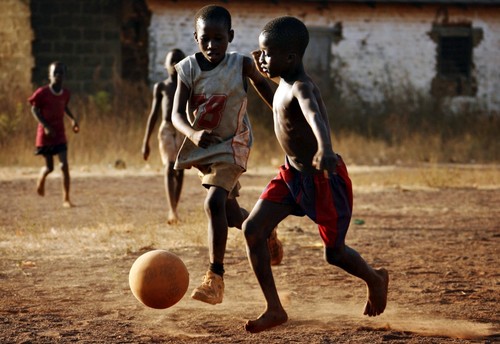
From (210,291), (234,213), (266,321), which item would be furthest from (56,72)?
(266,321)

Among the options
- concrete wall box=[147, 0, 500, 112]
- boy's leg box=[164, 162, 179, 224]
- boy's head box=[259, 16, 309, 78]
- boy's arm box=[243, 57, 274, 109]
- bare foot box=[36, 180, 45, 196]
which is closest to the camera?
boy's head box=[259, 16, 309, 78]


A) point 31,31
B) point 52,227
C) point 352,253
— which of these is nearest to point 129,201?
point 52,227

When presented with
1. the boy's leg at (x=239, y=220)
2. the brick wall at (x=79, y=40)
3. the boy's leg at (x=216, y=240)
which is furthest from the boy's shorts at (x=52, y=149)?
the brick wall at (x=79, y=40)

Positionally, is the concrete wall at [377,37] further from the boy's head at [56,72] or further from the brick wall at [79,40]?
the boy's head at [56,72]

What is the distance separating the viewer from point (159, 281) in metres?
5.50

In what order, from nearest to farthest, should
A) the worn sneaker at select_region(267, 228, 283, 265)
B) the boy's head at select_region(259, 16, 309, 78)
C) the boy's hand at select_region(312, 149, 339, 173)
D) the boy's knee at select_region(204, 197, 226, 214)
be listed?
the boy's hand at select_region(312, 149, 339, 173), the boy's head at select_region(259, 16, 309, 78), the boy's knee at select_region(204, 197, 226, 214), the worn sneaker at select_region(267, 228, 283, 265)

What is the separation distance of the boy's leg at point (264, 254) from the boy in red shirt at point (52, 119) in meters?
6.66

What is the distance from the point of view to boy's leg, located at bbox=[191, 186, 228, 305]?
5512 millimetres

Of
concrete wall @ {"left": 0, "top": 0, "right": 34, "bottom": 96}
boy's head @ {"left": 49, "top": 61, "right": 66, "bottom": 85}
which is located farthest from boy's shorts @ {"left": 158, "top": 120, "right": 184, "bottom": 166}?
concrete wall @ {"left": 0, "top": 0, "right": 34, "bottom": 96}

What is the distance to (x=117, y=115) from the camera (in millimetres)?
19688

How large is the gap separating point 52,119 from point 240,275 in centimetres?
535

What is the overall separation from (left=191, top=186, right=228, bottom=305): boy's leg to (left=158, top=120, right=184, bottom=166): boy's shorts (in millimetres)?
3714

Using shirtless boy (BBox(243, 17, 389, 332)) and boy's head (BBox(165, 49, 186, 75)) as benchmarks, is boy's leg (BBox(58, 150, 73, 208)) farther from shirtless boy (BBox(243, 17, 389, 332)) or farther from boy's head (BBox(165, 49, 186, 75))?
shirtless boy (BBox(243, 17, 389, 332))

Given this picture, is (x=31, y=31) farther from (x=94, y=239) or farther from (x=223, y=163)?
(x=223, y=163)
